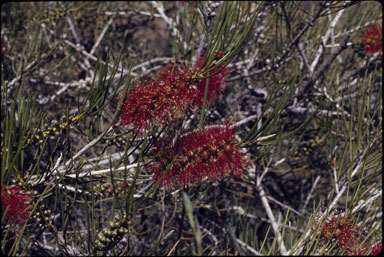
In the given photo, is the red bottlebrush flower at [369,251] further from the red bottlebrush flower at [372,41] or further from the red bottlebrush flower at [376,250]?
the red bottlebrush flower at [372,41]

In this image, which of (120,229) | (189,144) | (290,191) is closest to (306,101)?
(290,191)

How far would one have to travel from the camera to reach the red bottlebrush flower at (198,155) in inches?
27.0

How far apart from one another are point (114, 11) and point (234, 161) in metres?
1.84

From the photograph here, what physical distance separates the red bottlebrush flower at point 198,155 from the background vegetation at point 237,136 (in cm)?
4

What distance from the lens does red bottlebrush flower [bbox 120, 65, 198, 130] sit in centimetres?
64

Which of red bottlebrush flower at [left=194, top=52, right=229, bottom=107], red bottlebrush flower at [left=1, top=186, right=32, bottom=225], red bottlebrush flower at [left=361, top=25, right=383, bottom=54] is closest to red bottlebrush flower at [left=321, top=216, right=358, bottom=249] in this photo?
red bottlebrush flower at [left=194, top=52, right=229, bottom=107]

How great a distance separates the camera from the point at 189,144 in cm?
70

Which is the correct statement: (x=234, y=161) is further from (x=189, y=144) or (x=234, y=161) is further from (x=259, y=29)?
(x=259, y=29)

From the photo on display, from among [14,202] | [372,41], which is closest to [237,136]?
[372,41]

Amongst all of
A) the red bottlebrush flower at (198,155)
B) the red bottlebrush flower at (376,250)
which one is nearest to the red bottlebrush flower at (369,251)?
the red bottlebrush flower at (376,250)

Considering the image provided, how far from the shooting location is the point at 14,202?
1.99 ft

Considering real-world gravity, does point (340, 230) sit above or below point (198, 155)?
below

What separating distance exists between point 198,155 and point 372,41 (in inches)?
48.3

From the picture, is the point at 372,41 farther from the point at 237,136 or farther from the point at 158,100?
the point at 158,100
